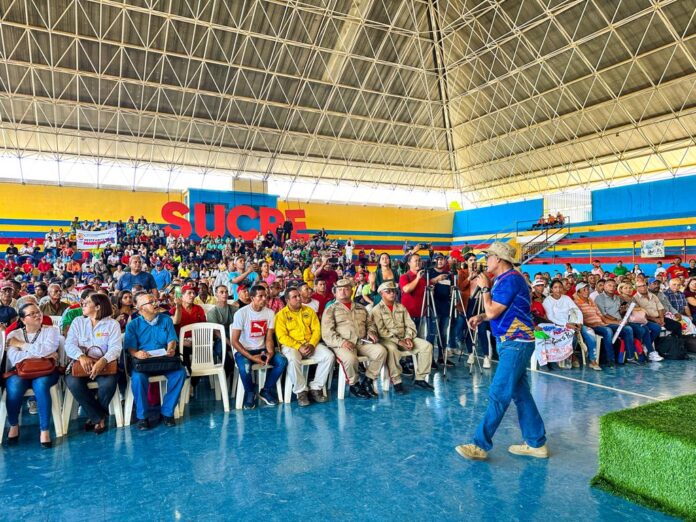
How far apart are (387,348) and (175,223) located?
15.2 metres

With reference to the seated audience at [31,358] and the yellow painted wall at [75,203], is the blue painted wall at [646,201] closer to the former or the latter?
the yellow painted wall at [75,203]

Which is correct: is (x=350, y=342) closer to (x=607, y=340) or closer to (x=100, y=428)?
(x=100, y=428)

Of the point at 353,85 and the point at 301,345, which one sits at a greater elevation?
the point at 353,85

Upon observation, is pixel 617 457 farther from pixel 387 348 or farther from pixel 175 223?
pixel 175 223

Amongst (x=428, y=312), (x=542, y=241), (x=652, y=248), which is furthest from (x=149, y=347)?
(x=542, y=241)

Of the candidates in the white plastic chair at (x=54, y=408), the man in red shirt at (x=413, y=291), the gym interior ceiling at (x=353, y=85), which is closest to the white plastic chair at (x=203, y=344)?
the white plastic chair at (x=54, y=408)

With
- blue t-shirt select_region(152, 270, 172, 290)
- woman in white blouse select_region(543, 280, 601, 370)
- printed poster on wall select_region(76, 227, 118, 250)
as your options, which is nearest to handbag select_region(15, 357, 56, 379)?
blue t-shirt select_region(152, 270, 172, 290)

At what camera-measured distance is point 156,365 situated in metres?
3.73

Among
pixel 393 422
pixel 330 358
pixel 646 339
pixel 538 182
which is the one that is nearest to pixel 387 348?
pixel 330 358

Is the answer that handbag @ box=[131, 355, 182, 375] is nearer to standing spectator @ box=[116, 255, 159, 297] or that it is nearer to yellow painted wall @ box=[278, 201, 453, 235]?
standing spectator @ box=[116, 255, 159, 297]

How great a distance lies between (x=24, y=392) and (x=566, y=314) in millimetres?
5897

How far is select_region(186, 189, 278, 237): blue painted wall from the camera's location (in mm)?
18422

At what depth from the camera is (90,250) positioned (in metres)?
13.1

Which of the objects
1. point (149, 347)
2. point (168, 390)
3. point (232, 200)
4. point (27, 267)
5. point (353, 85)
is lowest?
point (168, 390)
